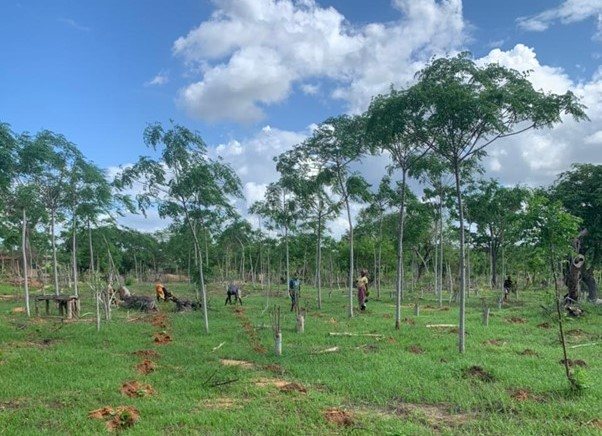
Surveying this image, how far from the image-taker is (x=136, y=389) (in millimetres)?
9672

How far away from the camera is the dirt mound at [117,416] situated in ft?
25.5

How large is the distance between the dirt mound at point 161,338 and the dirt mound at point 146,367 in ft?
10.8

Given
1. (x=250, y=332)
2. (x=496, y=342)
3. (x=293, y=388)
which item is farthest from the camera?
(x=250, y=332)

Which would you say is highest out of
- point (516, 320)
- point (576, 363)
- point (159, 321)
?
point (576, 363)

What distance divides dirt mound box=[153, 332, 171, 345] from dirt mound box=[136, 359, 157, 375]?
3304 millimetres

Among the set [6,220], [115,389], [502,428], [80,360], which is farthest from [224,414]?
[6,220]

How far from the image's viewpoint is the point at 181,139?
1705cm

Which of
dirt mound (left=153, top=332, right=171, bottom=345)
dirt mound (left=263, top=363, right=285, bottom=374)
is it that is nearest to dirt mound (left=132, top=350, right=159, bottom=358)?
dirt mound (left=153, top=332, right=171, bottom=345)

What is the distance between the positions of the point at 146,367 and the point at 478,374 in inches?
294

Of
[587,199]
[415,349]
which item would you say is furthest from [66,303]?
[587,199]

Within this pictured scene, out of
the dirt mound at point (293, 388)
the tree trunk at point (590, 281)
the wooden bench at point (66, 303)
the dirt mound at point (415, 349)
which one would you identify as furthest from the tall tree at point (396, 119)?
the tree trunk at point (590, 281)

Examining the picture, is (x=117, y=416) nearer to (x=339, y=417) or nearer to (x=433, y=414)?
(x=339, y=417)

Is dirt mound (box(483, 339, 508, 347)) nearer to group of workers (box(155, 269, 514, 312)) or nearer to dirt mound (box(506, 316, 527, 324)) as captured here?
dirt mound (box(506, 316, 527, 324))

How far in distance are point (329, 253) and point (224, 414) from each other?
45724 mm
